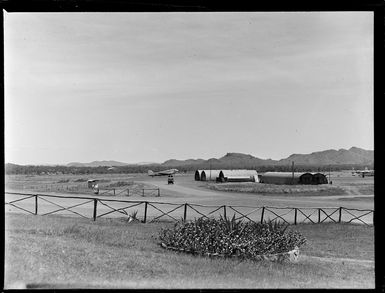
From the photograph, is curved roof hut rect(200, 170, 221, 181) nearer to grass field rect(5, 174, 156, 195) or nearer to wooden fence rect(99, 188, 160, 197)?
grass field rect(5, 174, 156, 195)

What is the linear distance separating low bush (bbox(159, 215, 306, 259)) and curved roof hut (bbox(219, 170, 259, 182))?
2420 centimetres

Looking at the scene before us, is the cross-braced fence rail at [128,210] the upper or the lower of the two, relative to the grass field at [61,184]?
lower

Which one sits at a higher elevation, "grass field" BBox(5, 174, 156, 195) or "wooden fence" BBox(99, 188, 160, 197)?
"grass field" BBox(5, 174, 156, 195)

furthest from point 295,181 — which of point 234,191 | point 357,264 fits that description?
point 357,264

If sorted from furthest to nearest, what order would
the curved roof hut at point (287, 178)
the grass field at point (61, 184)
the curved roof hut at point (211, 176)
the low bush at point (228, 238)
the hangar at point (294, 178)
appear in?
the curved roof hut at point (287, 178)
the hangar at point (294, 178)
the curved roof hut at point (211, 176)
the grass field at point (61, 184)
the low bush at point (228, 238)

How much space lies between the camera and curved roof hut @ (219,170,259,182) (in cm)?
3344

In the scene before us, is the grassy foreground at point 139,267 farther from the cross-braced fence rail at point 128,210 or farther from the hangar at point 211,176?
the hangar at point 211,176

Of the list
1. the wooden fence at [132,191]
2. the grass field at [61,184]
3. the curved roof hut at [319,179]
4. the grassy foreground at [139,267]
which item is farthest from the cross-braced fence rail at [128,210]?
the curved roof hut at [319,179]

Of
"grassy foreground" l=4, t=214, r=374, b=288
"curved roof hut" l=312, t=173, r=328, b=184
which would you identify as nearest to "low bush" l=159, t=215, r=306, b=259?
"grassy foreground" l=4, t=214, r=374, b=288

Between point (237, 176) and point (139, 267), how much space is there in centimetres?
2812

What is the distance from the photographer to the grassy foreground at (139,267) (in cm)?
642

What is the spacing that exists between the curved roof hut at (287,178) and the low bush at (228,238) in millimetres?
26674

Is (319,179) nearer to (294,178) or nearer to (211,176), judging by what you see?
(294,178)
